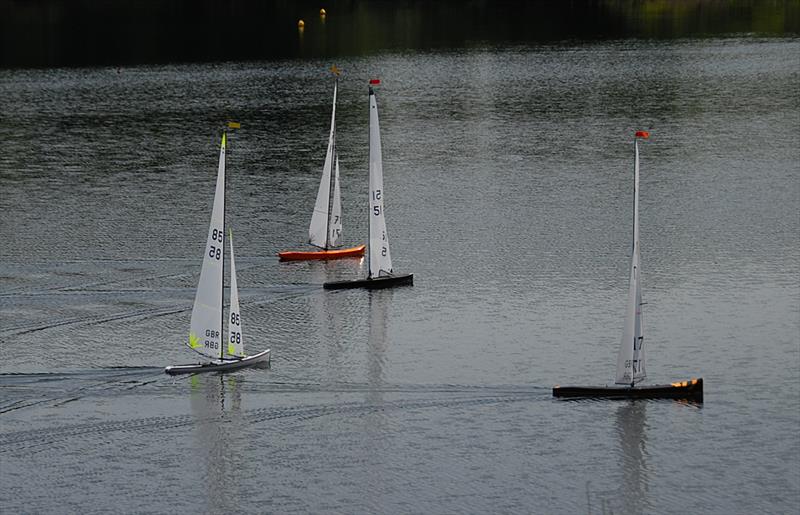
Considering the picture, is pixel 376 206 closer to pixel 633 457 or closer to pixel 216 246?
pixel 216 246

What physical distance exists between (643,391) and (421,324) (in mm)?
15193

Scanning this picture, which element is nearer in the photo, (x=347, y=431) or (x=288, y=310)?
(x=347, y=431)

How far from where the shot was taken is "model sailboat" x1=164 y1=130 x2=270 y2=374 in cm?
5975

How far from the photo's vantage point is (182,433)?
54438 millimetres

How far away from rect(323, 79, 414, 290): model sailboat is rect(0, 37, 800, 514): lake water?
90 cm

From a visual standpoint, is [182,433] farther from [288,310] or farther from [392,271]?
[392,271]

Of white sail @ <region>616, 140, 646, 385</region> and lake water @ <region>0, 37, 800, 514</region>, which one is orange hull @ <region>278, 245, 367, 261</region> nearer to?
lake water @ <region>0, 37, 800, 514</region>

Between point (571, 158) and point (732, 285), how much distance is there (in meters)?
43.8

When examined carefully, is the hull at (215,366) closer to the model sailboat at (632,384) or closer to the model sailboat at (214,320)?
the model sailboat at (214,320)

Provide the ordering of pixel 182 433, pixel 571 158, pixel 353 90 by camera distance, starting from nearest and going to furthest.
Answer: pixel 182 433, pixel 571 158, pixel 353 90

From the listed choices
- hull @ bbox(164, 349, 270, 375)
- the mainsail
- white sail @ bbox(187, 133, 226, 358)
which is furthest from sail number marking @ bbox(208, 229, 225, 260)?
the mainsail

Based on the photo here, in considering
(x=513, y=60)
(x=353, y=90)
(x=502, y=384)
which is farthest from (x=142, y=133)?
(x=502, y=384)

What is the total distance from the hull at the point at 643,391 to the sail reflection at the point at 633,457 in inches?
21.8

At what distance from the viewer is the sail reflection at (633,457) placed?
160ft
